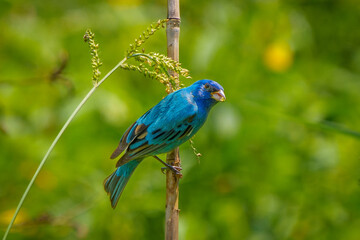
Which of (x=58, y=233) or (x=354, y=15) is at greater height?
(x=354, y=15)

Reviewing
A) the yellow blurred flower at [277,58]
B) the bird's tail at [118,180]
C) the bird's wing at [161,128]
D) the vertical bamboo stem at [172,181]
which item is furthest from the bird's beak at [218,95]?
the yellow blurred flower at [277,58]

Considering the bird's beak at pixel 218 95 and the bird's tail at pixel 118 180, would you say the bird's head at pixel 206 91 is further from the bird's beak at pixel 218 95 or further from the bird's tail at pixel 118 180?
the bird's tail at pixel 118 180

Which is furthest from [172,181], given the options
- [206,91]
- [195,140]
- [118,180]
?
[195,140]

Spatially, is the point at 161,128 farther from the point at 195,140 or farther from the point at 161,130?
the point at 195,140

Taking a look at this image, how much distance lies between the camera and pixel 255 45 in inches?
148

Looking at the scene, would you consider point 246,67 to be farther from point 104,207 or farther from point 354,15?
point 354,15

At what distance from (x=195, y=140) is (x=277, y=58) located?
1.04 m

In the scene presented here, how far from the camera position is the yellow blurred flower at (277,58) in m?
3.58


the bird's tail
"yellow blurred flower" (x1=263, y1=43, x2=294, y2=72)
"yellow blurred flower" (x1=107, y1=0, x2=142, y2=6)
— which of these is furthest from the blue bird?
"yellow blurred flower" (x1=107, y1=0, x2=142, y2=6)

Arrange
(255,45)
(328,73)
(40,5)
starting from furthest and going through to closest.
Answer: (40,5) < (328,73) < (255,45)

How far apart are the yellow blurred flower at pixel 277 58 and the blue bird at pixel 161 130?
59.9 inches

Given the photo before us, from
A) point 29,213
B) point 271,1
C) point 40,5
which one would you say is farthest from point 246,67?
point 40,5

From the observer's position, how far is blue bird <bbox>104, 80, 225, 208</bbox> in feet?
6.59

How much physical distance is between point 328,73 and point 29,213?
2.77m
